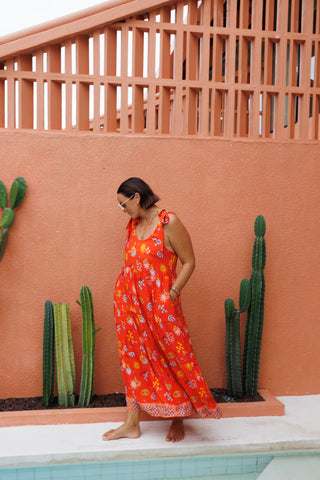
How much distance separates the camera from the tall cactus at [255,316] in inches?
126

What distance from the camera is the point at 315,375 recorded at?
138 inches

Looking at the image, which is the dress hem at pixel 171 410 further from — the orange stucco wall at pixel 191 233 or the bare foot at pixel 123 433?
the orange stucco wall at pixel 191 233

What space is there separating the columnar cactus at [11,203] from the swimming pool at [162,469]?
136 centimetres

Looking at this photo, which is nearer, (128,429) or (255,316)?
(128,429)

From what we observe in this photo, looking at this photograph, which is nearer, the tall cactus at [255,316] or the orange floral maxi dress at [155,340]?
the orange floral maxi dress at [155,340]

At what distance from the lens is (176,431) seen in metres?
2.78

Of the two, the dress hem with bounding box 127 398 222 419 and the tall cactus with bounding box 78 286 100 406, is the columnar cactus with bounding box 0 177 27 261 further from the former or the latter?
the dress hem with bounding box 127 398 222 419

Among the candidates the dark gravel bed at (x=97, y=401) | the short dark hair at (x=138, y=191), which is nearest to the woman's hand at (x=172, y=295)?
the short dark hair at (x=138, y=191)

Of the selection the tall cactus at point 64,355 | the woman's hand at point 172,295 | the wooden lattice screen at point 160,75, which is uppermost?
the wooden lattice screen at point 160,75

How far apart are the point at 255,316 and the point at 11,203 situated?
1.84 m

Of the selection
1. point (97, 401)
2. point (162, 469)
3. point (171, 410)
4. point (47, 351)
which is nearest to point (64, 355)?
point (47, 351)

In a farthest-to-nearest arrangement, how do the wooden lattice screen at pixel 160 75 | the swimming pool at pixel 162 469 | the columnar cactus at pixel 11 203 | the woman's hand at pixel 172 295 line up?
the wooden lattice screen at pixel 160 75
the columnar cactus at pixel 11 203
the woman's hand at pixel 172 295
the swimming pool at pixel 162 469

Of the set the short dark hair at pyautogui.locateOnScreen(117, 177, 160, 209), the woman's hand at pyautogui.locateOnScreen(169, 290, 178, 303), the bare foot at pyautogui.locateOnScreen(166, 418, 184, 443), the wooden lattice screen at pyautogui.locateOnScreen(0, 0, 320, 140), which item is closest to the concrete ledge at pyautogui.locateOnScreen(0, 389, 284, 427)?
the bare foot at pyautogui.locateOnScreen(166, 418, 184, 443)

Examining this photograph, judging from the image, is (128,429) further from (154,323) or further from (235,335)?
(235,335)
